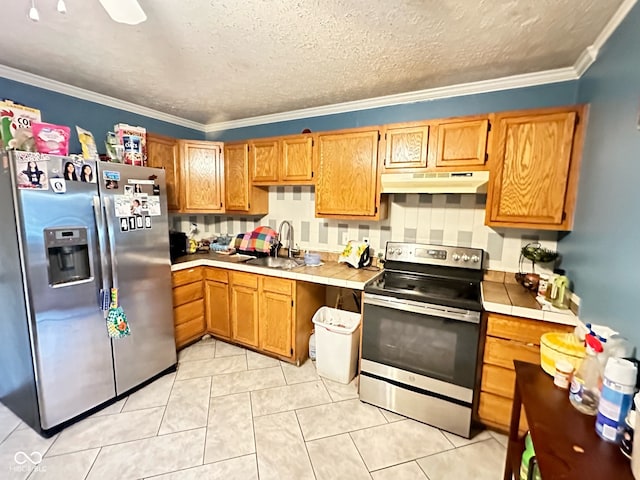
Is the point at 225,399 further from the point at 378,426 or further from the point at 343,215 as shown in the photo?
the point at 343,215

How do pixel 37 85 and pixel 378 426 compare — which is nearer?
pixel 378 426

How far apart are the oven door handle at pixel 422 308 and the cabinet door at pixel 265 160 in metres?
1.57

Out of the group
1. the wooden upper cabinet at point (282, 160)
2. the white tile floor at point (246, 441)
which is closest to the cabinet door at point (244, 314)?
the white tile floor at point (246, 441)

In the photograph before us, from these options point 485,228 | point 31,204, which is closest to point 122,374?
point 31,204

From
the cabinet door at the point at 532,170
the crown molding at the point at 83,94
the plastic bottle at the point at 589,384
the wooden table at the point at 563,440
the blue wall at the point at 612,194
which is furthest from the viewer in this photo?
the crown molding at the point at 83,94

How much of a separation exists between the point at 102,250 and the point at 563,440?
2572mm

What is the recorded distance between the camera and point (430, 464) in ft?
5.48

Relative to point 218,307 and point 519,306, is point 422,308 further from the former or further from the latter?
point 218,307

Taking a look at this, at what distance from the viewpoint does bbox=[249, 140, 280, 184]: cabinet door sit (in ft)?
9.36

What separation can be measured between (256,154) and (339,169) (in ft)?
3.15

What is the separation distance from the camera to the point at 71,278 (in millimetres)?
1863

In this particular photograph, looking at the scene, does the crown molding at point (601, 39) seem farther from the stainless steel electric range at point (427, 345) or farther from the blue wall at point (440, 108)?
the stainless steel electric range at point (427, 345)

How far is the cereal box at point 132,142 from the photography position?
2258 mm

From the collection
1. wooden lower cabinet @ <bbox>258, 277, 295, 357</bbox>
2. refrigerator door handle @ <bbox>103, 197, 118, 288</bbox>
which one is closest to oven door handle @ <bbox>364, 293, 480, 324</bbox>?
wooden lower cabinet @ <bbox>258, 277, 295, 357</bbox>
